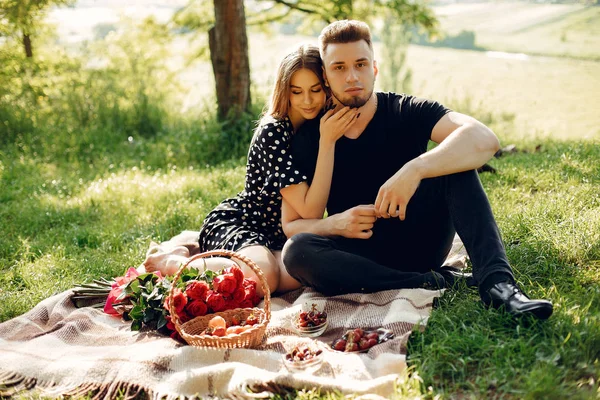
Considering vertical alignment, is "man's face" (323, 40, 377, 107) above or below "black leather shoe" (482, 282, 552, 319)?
above

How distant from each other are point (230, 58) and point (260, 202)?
416cm

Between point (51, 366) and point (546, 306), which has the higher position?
point (546, 306)

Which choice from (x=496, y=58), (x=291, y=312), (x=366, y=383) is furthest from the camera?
(x=496, y=58)

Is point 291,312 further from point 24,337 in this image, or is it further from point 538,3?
point 538,3

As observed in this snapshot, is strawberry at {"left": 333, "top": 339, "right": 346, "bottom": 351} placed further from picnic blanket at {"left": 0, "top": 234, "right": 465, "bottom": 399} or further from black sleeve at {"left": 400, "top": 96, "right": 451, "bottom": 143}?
black sleeve at {"left": 400, "top": 96, "right": 451, "bottom": 143}

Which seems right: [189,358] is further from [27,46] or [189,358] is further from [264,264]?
[27,46]

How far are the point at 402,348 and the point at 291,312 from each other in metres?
0.80

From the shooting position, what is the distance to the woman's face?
3768 mm

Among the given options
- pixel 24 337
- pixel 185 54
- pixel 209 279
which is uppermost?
pixel 185 54

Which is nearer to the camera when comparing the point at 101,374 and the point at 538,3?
the point at 101,374

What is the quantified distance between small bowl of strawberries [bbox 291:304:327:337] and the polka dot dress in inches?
34.0

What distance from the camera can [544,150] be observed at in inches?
266

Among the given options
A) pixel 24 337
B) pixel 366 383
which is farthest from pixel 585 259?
pixel 24 337

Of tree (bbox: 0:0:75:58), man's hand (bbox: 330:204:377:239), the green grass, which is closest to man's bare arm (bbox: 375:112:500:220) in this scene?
man's hand (bbox: 330:204:377:239)
